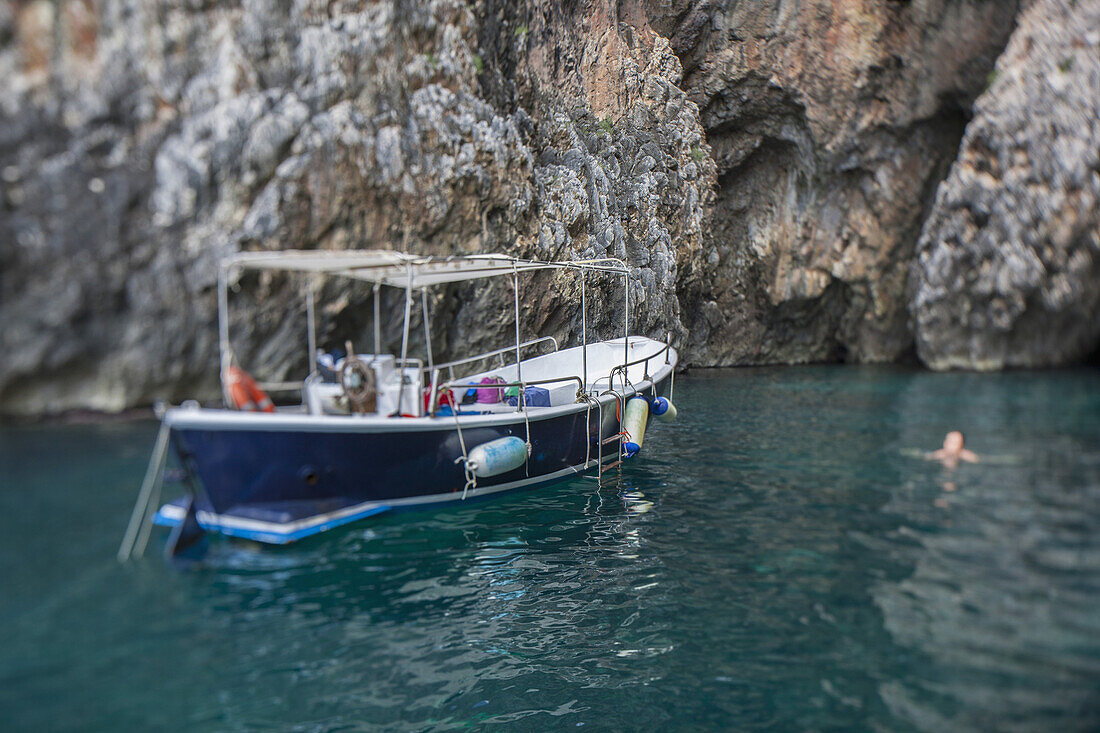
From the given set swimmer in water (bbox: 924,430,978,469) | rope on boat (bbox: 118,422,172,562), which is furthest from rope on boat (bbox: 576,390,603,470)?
swimmer in water (bbox: 924,430,978,469)

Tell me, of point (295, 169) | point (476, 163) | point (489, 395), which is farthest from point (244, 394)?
point (476, 163)

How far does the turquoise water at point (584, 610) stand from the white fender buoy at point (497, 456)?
44 cm

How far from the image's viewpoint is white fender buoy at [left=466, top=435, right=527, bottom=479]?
227 inches

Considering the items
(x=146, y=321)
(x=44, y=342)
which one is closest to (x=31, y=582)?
(x=44, y=342)

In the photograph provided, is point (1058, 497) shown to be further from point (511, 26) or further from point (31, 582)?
point (511, 26)

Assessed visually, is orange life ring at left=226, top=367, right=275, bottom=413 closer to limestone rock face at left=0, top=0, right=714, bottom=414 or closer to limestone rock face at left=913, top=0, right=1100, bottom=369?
limestone rock face at left=0, top=0, right=714, bottom=414

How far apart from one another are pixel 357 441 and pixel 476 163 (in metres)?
8.86

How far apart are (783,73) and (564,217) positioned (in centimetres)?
1140

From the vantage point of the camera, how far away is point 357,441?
5.21 meters

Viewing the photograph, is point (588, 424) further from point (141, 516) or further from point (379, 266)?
point (141, 516)

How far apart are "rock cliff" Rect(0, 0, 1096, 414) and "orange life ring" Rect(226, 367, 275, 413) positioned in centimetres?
160

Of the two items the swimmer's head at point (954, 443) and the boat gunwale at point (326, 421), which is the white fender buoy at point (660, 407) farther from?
the swimmer's head at point (954, 443)

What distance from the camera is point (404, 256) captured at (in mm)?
5730

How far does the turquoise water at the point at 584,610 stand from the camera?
2.99 metres
